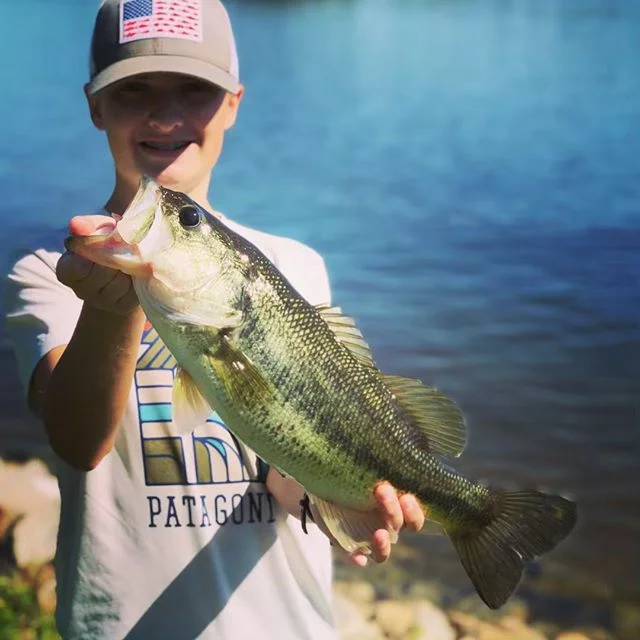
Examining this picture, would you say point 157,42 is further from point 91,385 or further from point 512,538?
point 512,538

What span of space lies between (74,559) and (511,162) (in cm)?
757

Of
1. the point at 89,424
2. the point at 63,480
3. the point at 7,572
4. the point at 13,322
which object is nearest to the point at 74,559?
the point at 63,480

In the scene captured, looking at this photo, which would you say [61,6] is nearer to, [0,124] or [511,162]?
[0,124]

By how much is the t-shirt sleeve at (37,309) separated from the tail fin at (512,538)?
40.5 inches

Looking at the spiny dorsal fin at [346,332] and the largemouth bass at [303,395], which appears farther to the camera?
the spiny dorsal fin at [346,332]

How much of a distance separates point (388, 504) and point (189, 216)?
2.35 feet

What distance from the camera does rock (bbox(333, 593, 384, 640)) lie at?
433cm

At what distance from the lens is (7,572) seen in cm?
417

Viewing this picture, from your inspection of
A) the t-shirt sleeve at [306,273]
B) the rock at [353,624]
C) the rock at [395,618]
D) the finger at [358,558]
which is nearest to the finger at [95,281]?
the t-shirt sleeve at [306,273]

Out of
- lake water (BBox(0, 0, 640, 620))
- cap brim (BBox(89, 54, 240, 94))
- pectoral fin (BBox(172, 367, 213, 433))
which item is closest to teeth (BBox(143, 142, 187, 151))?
cap brim (BBox(89, 54, 240, 94))

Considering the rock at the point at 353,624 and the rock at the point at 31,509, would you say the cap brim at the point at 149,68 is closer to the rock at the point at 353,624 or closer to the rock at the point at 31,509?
the rock at the point at 31,509

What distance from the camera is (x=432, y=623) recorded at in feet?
15.1

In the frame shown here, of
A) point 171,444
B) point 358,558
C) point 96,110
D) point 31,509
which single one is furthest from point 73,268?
point 31,509

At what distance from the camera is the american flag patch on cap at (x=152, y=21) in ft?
6.82
